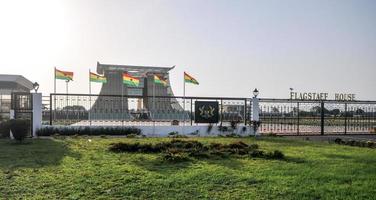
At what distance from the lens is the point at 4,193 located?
598 centimetres

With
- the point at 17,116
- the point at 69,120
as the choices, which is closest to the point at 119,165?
the point at 17,116

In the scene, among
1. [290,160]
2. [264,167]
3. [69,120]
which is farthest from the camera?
[69,120]

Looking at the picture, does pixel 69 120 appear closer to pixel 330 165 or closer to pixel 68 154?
pixel 68 154

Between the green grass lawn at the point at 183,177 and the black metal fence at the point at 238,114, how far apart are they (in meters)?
9.32

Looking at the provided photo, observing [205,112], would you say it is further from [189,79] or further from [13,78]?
[13,78]

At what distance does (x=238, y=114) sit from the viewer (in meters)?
19.3

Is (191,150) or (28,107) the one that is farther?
(28,107)

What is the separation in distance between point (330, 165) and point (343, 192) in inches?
83.9

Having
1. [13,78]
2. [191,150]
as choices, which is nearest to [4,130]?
[191,150]

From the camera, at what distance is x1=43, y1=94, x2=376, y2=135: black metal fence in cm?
1844

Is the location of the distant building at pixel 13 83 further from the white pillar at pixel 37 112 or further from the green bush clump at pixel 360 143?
the green bush clump at pixel 360 143

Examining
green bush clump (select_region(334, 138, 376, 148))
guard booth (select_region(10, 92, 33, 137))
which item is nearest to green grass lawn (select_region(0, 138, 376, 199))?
green bush clump (select_region(334, 138, 376, 148))

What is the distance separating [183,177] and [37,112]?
35.6ft

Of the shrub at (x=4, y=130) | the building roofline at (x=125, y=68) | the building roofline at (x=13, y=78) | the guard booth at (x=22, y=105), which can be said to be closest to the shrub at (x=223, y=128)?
the guard booth at (x=22, y=105)
